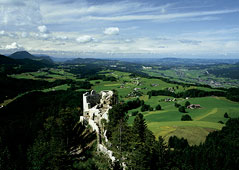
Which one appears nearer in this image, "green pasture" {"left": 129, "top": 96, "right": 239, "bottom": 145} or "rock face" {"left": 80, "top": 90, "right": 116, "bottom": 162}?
"rock face" {"left": 80, "top": 90, "right": 116, "bottom": 162}

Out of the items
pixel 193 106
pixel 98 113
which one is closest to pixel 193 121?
pixel 193 106

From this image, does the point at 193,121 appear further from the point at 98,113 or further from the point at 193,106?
the point at 98,113

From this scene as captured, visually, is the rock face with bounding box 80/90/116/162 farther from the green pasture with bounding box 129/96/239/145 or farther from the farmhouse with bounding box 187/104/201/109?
the farmhouse with bounding box 187/104/201/109

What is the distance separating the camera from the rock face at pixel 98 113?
32.6m

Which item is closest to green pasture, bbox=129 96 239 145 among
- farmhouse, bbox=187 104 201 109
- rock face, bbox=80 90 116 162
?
farmhouse, bbox=187 104 201 109

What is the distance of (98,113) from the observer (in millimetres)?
44719

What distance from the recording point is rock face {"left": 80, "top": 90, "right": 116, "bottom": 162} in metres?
32.6

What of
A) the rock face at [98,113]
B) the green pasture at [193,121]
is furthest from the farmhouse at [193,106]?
the rock face at [98,113]

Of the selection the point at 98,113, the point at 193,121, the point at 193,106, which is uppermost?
the point at 98,113

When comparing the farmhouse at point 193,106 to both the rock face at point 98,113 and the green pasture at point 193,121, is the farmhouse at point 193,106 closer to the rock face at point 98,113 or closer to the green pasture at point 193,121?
the green pasture at point 193,121

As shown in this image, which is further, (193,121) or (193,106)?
(193,106)

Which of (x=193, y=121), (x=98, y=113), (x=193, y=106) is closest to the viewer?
(x=98, y=113)

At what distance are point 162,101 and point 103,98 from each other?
239 ft

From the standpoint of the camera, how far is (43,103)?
116438 millimetres
